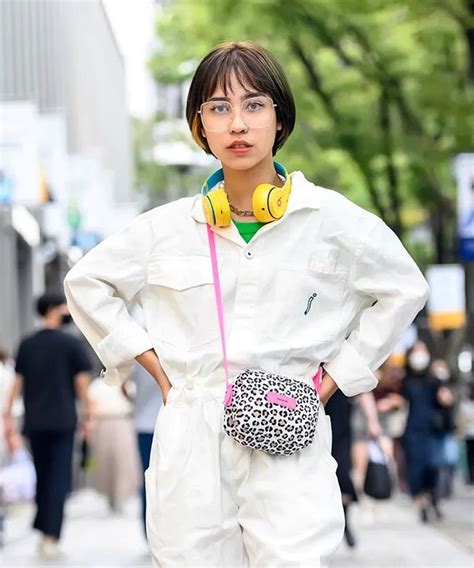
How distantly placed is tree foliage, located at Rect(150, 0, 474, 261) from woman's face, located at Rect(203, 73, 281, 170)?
1361cm

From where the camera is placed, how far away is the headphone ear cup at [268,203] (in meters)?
4.47

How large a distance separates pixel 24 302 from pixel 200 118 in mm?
24485

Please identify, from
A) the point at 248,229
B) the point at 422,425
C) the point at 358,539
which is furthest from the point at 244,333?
the point at 422,425

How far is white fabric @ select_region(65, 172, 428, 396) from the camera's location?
4.48 meters

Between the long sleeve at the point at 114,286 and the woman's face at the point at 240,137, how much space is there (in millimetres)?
316

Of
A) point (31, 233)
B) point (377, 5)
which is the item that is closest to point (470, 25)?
point (377, 5)

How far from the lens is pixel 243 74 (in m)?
4.54

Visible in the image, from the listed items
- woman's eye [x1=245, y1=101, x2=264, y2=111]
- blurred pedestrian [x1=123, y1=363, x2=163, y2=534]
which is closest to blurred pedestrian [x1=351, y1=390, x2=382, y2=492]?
blurred pedestrian [x1=123, y1=363, x2=163, y2=534]

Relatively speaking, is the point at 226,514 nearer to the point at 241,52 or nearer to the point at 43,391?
the point at 241,52

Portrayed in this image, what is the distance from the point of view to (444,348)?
3003cm

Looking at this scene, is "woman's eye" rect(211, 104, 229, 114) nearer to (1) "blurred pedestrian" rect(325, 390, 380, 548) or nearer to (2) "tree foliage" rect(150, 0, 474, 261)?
(1) "blurred pedestrian" rect(325, 390, 380, 548)

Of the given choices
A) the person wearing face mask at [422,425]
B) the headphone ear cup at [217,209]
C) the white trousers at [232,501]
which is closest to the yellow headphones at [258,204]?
the headphone ear cup at [217,209]

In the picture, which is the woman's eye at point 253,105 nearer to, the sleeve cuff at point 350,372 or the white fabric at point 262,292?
the white fabric at point 262,292

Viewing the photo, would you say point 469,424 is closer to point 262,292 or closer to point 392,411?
point 392,411
